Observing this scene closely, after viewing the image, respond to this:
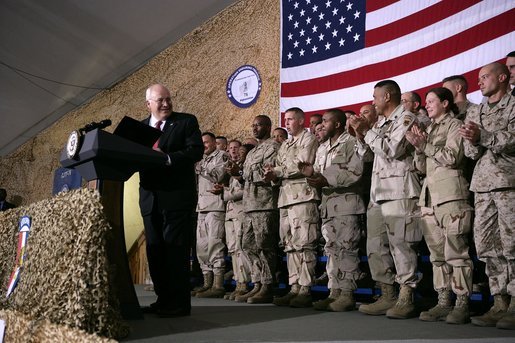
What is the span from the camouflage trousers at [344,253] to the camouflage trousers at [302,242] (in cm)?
23

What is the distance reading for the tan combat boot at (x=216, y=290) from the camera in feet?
18.1

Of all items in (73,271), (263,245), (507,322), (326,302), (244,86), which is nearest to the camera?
(73,271)

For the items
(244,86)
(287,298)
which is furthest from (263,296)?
(244,86)

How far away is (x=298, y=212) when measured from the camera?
447 cm

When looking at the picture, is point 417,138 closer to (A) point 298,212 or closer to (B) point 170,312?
(A) point 298,212

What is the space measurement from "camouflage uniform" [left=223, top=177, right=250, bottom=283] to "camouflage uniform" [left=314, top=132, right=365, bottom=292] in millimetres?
1159

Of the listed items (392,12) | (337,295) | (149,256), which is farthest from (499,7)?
(149,256)

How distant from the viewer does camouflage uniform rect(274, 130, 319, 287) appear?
4.39 metres

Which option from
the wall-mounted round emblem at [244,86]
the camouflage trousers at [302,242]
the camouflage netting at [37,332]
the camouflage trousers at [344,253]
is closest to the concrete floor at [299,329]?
the camouflage netting at [37,332]

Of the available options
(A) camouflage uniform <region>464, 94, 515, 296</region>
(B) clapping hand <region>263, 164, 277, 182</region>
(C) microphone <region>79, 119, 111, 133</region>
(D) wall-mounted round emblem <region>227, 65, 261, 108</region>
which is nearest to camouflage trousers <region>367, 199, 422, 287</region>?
(A) camouflage uniform <region>464, 94, 515, 296</region>

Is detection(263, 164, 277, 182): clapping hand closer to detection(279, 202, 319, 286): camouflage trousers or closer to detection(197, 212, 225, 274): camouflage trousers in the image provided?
detection(279, 202, 319, 286): camouflage trousers

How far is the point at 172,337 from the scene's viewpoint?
2453 millimetres

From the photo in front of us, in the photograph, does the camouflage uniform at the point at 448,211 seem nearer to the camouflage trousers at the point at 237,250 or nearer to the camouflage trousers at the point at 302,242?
the camouflage trousers at the point at 302,242

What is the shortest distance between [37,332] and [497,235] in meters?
2.40
